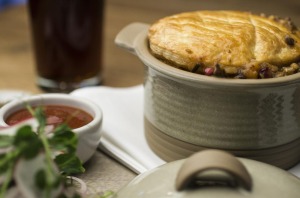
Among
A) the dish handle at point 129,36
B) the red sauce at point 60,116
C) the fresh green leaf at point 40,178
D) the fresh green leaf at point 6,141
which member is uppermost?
the fresh green leaf at point 6,141

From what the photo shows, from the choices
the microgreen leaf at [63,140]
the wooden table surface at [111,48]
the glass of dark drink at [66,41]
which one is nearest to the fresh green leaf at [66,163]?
the microgreen leaf at [63,140]

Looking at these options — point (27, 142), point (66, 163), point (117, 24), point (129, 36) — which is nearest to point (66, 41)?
point (129, 36)

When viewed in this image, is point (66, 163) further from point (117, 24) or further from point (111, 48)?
point (117, 24)

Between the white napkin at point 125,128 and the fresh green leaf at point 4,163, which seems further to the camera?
the white napkin at point 125,128

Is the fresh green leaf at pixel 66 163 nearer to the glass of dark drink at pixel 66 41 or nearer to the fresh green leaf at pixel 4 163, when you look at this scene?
the fresh green leaf at pixel 4 163

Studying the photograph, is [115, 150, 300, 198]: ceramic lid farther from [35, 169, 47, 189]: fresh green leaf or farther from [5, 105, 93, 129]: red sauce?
[5, 105, 93, 129]: red sauce

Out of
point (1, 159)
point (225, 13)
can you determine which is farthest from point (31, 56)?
point (1, 159)
